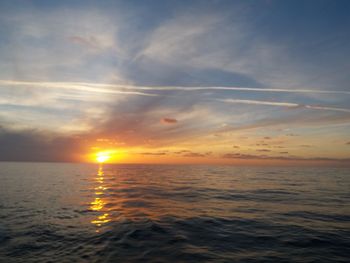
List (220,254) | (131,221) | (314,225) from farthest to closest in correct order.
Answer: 1. (131,221)
2. (314,225)
3. (220,254)

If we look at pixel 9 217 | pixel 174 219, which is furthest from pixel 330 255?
pixel 9 217

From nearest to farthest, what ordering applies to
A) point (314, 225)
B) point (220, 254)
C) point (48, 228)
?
point (220, 254) < point (48, 228) < point (314, 225)

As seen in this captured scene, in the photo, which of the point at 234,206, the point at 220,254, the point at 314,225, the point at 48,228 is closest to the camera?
the point at 220,254

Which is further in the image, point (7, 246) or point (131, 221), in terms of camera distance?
point (131, 221)

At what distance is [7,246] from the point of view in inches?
600

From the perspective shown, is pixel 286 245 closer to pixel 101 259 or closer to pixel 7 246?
pixel 101 259

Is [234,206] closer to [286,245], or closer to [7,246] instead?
[286,245]

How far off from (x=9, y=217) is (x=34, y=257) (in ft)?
40.6

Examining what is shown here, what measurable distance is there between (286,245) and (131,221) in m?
13.1

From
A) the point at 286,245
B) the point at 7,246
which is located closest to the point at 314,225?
the point at 286,245

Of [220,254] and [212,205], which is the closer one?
[220,254]

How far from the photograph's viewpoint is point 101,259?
13.4 metres

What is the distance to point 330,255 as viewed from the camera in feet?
46.7

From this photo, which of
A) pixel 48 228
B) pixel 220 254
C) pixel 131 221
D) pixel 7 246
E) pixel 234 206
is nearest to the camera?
pixel 220 254
